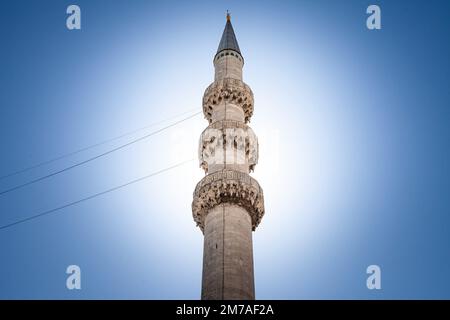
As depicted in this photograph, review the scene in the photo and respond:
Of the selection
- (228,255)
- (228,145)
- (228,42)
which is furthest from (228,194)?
(228,42)

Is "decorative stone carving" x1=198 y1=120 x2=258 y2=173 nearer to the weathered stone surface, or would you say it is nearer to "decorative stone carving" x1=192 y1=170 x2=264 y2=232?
"decorative stone carving" x1=192 y1=170 x2=264 y2=232

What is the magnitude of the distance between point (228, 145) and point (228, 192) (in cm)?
272

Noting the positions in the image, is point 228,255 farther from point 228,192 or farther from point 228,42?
point 228,42

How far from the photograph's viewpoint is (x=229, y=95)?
1027 inches

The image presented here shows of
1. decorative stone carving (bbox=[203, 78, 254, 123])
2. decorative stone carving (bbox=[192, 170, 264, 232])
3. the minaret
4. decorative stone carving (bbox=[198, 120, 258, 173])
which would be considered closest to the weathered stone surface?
the minaret

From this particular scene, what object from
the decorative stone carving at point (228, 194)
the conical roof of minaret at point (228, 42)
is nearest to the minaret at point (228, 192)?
the decorative stone carving at point (228, 194)

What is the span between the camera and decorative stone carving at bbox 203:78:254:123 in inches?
1027

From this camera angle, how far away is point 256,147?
24641mm

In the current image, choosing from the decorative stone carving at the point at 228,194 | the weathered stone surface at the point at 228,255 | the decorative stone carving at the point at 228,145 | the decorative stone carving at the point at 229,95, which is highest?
the decorative stone carving at the point at 229,95

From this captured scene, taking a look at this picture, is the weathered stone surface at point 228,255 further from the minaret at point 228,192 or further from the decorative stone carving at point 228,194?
the decorative stone carving at point 228,194

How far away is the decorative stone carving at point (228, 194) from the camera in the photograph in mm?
21625
